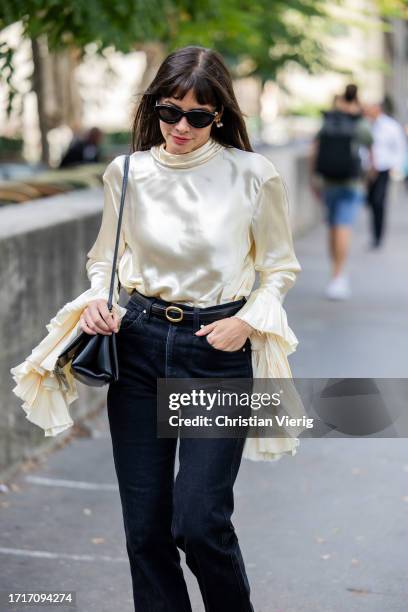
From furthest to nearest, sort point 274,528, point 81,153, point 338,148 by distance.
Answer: point 81,153 < point 338,148 < point 274,528

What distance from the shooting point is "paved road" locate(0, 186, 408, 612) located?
483 cm

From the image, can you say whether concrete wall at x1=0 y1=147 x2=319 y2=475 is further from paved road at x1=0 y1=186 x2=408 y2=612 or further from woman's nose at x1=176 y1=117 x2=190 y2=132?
woman's nose at x1=176 y1=117 x2=190 y2=132

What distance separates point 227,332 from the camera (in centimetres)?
346

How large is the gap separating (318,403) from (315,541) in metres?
0.70

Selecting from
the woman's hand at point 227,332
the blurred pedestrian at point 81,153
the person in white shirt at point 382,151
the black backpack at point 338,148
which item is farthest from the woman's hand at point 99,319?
the blurred pedestrian at point 81,153

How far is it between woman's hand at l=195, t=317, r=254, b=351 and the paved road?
1528mm

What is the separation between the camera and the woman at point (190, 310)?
3477mm

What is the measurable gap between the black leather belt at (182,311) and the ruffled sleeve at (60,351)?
11 cm

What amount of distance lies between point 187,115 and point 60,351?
0.75m

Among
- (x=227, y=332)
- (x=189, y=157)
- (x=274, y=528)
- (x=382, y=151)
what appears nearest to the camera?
(x=227, y=332)

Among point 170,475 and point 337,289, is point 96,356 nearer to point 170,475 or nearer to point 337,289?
point 170,475

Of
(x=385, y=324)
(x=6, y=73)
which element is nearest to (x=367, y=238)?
(x=385, y=324)

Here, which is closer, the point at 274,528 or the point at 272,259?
the point at 272,259

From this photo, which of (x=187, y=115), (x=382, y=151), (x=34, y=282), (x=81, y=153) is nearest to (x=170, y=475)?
(x=187, y=115)
